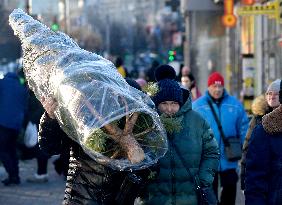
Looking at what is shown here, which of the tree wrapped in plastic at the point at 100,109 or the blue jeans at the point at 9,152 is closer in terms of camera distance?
the tree wrapped in plastic at the point at 100,109

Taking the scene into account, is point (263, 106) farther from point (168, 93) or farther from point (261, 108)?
point (168, 93)

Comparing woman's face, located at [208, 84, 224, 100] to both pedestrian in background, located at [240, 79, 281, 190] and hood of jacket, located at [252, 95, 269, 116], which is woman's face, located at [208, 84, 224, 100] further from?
hood of jacket, located at [252, 95, 269, 116]

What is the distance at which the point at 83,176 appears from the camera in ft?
20.7

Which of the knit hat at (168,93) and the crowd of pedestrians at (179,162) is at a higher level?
the knit hat at (168,93)

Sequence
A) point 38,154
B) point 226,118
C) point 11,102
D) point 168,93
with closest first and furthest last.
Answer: point 168,93
point 226,118
point 11,102
point 38,154

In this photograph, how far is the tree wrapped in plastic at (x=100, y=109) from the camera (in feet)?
19.3

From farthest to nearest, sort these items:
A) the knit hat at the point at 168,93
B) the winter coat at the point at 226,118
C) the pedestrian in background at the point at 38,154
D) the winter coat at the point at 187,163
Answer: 1. the pedestrian in background at the point at 38,154
2. the winter coat at the point at 226,118
3. the knit hat at the point at 168,93
4. the winter coat at the point at 187,163

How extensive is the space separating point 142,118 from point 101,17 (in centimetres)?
11521

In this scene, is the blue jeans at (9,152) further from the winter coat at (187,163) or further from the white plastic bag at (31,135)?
the winter coat at (187,163)

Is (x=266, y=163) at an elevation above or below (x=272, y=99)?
above

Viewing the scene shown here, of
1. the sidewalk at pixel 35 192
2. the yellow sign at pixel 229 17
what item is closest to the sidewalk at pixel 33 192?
the sidewalk at pixel 35 192

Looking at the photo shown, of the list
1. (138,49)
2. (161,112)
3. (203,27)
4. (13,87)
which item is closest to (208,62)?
(203,27)

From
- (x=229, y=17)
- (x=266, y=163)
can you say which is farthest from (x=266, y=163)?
(x=229, y=17)

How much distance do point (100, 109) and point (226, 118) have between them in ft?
14.3
